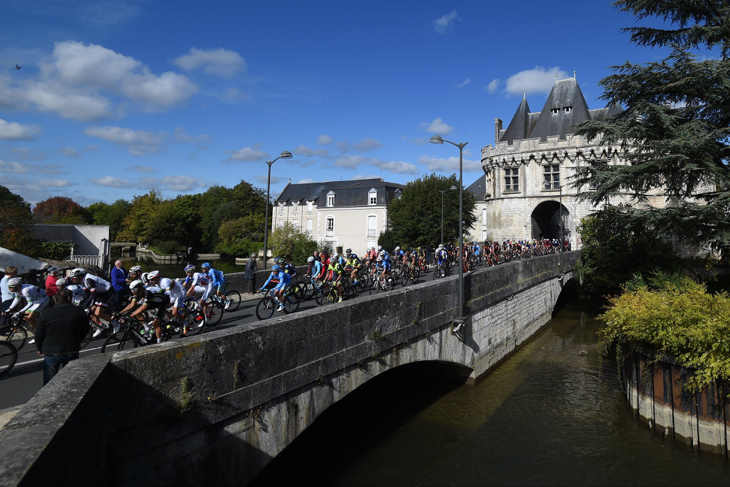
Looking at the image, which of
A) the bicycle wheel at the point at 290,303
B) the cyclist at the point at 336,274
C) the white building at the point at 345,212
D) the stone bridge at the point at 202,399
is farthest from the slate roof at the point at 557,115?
the stone bridge at the point at 202,399

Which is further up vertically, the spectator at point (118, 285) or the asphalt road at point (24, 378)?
the spectator at point (118, 285)

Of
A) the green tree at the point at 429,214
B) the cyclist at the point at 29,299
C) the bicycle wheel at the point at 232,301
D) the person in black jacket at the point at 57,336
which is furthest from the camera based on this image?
the green tree at the point at 429,214

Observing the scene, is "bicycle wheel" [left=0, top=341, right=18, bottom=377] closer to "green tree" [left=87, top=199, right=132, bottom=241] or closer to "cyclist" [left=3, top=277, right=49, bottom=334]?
"cyclist" [left=3, top=277, right=49, bottom=334]

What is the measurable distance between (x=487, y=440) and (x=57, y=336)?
8.26 metres

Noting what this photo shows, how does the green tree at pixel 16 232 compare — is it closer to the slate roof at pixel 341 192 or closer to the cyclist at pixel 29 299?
the cyclist at pixel 29 299

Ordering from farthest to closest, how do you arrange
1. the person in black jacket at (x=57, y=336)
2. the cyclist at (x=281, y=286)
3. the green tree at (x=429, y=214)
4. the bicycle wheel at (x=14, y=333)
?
the green tree at (x=429, y=214), the cyclist at (x=281, y=286), the bicycle wheel at (x=14, y=333), the person in black jacket at (x=57, y=336)

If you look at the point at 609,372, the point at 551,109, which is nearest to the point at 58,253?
the point at 609,372

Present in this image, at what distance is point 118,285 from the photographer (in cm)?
987

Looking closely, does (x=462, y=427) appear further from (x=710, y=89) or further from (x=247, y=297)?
(x=710, y=89)

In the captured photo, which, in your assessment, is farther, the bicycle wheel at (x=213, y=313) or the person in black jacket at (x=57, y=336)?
the bicycle wheel at (x=213, y=313)

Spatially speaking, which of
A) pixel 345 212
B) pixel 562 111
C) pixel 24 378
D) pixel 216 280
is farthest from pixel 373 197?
pixel 24 378

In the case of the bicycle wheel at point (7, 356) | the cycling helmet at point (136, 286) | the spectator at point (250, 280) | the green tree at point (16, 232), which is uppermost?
the green tree at point (16, 232)

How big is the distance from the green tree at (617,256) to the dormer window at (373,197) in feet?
89.2

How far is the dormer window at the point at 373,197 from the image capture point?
52.3 metres
